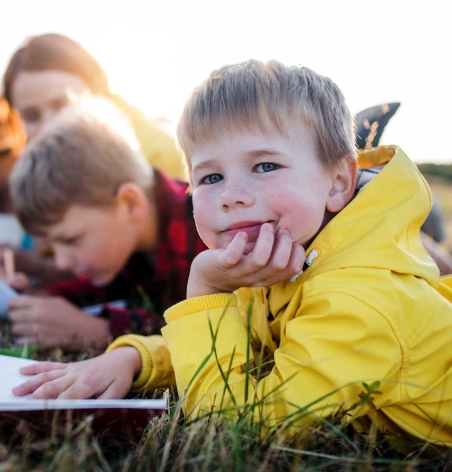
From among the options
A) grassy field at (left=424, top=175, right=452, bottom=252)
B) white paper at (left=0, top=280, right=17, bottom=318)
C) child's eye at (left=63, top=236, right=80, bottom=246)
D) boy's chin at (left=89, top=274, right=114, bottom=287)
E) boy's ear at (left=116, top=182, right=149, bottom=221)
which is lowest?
grassy field at (left=424, top=175, right=452, bottom=252)

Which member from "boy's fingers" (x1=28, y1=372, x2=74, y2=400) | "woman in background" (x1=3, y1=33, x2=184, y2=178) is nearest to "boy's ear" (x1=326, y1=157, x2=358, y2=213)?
"boy's fingers" (x1=28, y1=372, x2=74, y2=400)

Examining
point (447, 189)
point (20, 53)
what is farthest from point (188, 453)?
point (447, 189)

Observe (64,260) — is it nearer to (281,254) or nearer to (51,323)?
(51,323)

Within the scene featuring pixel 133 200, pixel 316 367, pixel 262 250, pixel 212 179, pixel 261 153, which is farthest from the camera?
pixel 133 200

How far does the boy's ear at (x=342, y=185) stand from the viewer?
1.77 meters

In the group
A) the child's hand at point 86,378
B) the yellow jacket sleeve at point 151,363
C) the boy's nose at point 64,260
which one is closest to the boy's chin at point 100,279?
the boy's nose at point 64,260

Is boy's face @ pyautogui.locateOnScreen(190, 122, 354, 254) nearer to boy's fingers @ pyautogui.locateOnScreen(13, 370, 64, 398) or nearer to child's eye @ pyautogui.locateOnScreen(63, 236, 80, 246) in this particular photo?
boy's fingers @ pyautogui.locateOnScreen(13, 370, 64, 398)

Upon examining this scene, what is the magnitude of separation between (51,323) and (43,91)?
2.62 metres

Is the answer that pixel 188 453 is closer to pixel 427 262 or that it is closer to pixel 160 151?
pixel 427 262

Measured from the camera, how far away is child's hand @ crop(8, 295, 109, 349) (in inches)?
105

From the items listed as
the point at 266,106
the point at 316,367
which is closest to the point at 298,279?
the point at 316,367

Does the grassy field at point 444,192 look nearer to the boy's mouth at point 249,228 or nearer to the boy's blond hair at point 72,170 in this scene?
the boy's blond hair at point 72,170

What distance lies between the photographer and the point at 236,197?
1.61 metres

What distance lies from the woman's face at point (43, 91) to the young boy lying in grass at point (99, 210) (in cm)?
127
